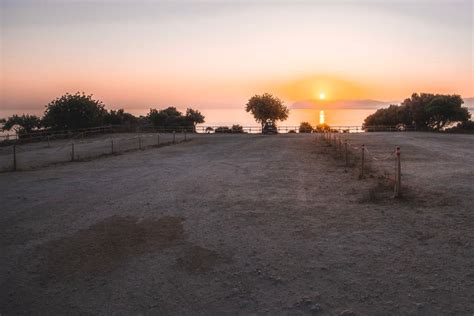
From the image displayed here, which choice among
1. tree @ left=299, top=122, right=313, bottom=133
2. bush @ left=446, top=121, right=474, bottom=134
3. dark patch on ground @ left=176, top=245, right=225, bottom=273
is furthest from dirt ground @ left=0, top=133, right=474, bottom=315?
tree @ left=299, top=122, right=313, bottom=133

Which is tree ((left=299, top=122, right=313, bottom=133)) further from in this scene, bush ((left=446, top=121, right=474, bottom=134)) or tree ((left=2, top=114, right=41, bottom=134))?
tree ((left=2, top=114, right=41, bottom=134))

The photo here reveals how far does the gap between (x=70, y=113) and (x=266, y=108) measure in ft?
133

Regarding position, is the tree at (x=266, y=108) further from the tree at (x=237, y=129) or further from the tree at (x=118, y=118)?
the tree at (x=118, y=118)

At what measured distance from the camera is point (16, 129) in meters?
55.7

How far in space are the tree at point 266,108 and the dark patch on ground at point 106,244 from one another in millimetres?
73244

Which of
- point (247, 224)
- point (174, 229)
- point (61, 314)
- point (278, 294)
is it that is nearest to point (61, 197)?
point (174, 229)

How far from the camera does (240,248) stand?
8.29 m

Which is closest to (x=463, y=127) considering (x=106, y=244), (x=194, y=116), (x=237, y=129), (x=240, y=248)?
(x=237, y=129)

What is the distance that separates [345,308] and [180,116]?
235ft

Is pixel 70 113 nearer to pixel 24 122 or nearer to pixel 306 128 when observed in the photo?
pixel 24 122

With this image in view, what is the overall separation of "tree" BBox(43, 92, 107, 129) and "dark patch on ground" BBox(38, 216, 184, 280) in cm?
4761

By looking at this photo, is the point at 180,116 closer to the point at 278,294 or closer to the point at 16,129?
the point at 16,129

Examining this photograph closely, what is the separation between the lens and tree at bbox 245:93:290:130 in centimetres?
8256

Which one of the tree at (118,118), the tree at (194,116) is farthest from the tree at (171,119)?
the tree at (118,118)
